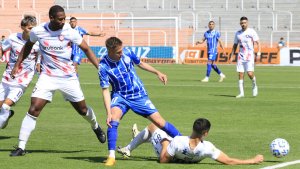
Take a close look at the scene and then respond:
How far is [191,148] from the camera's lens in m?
10.8

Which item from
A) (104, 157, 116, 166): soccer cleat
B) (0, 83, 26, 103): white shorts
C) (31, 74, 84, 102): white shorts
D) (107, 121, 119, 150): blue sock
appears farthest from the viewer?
(0, 83, 26, 103): white shorts

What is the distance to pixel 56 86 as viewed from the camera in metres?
12.3

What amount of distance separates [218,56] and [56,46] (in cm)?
3649

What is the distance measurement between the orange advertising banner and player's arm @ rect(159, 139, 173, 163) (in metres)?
35.5

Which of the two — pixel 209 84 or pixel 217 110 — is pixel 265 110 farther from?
pixel 209 84

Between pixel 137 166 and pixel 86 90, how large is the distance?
53.0ft

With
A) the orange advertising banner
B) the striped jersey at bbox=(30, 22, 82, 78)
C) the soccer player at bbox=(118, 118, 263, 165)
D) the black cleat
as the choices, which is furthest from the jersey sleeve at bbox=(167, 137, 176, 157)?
the orange advertising banner

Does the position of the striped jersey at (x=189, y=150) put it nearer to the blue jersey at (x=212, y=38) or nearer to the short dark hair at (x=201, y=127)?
the short dark hair at (x=201, y=127)

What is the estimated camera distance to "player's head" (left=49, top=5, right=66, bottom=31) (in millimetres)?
11789

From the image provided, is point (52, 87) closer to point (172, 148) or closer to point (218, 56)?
point (172, 148)

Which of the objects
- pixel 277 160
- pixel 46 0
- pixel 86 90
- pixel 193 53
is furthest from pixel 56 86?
pixel 46 0

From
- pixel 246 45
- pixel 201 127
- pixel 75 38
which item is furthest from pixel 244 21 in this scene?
pixel 201 127

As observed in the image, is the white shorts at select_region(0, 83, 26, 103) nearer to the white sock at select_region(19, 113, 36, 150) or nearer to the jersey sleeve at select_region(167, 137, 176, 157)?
the white sock at select_region(19, 113, 36, 150)

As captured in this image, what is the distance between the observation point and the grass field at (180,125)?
11.8 meters
